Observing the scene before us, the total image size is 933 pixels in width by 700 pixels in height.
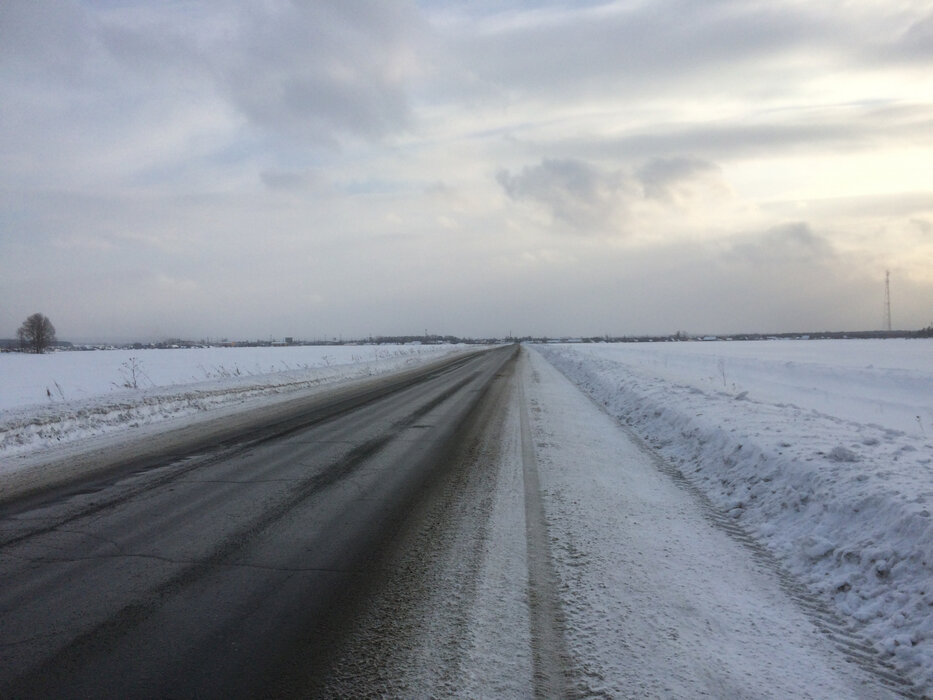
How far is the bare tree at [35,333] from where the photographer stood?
403 feet

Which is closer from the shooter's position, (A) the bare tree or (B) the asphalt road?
(B) the asphalt road

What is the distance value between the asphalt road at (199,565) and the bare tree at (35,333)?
14839 cm

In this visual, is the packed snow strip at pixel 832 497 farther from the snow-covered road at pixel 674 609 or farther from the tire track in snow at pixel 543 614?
the tire track in snow at pixel 543 614

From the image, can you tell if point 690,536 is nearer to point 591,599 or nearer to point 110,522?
point 591,599

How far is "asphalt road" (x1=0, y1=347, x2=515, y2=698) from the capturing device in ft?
9.23

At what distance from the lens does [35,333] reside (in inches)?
4870

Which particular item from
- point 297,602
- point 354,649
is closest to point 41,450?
point 297,602

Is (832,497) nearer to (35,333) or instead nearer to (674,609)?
(674,609)

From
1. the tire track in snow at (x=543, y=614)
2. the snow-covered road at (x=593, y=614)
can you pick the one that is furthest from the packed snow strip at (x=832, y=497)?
the tire track in snow at (x=543, y=614)

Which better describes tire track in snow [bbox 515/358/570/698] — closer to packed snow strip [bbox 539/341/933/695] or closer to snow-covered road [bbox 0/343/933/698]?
snow-covered road [bbox 0/343/933/698]

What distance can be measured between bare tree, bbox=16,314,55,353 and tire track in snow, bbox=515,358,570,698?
500 ft

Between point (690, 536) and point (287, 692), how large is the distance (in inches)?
144

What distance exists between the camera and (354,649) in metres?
2.95

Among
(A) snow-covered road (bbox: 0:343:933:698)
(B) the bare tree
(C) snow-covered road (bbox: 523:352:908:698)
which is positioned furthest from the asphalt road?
(B) the bare tree
